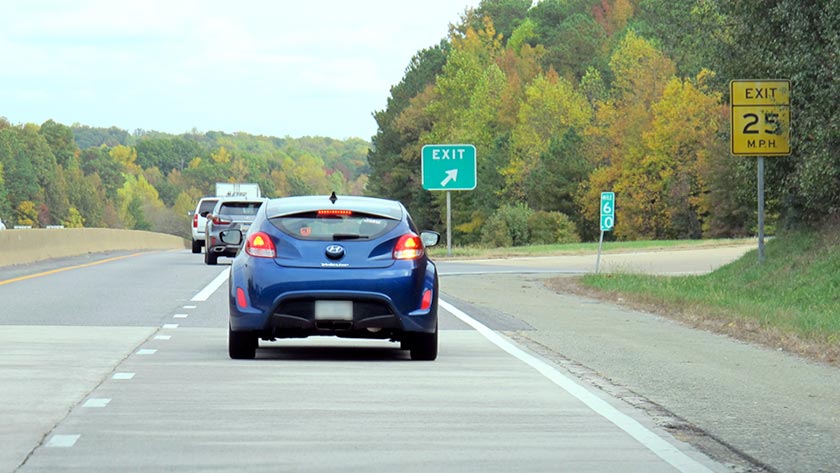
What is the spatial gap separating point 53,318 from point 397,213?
6527 mm

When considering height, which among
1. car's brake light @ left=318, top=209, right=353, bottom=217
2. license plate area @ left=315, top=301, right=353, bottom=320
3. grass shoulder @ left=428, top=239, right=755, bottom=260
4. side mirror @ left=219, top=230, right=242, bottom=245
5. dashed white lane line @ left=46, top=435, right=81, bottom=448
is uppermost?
car's brake light @ left=318, top=209, right=353, bottom=217

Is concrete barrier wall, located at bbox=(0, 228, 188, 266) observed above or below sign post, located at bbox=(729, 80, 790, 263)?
below

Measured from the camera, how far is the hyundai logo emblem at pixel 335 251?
1320 cm

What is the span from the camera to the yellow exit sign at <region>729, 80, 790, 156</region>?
24922mm

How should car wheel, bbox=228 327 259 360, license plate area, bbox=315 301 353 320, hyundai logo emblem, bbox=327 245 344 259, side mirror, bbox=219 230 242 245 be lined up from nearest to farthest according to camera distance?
license plate area, bbox=315 301 353 320
hyundai logo emblem, bbox=327 245 344 259
car wheel, bbox=228 327 259 360
side mirror, bbox=219 230 242 245

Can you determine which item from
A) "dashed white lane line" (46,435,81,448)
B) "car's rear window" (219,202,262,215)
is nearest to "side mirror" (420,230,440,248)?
"dashed white lane line" (46,435,81,448)

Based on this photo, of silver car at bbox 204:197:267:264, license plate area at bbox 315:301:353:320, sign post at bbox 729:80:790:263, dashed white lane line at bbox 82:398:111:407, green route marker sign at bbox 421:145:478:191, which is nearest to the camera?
dashed white lane line at bbox 82:398:111:407

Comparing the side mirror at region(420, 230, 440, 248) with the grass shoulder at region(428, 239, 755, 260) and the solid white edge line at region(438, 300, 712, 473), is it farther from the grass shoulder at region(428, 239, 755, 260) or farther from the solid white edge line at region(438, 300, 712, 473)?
the grass shoulder at region(428, 239, 755, 260)

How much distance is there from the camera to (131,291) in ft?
81.5

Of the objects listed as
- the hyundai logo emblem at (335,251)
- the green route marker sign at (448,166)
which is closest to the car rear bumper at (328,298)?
the hyundai logo emblem at (335,251)

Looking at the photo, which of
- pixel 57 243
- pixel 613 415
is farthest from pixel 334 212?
pixel 57 243

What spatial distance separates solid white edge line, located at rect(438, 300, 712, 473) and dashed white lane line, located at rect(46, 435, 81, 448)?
10.6ft

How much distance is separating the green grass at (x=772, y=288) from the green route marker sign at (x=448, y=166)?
65.9 ft

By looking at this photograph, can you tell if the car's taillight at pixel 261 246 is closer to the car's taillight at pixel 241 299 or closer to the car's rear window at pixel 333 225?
the car's rear window at pixel 333 225
